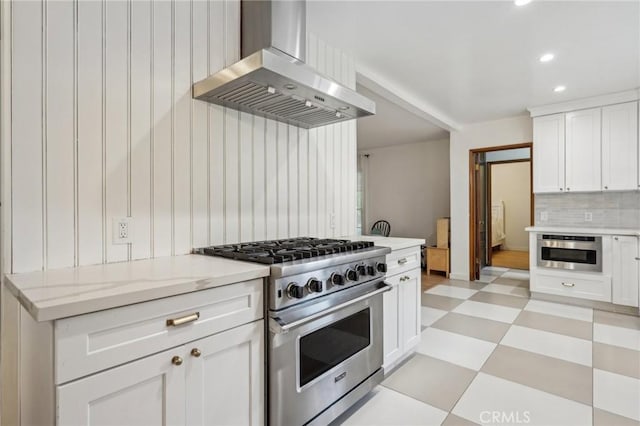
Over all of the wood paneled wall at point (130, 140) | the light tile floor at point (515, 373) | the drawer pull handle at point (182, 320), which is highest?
the wood paneled wall at point (130, 140)

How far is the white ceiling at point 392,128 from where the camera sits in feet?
14.6

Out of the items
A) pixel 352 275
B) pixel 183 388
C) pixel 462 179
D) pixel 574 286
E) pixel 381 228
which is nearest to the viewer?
pixel 183 388

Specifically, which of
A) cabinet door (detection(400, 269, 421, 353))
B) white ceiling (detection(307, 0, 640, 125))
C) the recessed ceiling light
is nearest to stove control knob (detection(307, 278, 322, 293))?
cabinet door (detection(400, 269, 421, 353))

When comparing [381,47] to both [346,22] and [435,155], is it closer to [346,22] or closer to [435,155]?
[346,22]

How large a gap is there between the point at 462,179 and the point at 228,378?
16.0ft

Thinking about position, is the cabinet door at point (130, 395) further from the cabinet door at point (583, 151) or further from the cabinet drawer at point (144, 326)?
the cabinet door at point (583, 151)

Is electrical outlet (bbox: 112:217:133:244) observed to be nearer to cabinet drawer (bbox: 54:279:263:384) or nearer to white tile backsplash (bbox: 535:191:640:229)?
cabinet drawer (bbox: 54:279:263:384)

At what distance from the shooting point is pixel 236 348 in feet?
4.09

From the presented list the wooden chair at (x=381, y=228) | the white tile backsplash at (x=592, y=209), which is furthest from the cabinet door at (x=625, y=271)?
the wooden chair at (x=381, y=228)

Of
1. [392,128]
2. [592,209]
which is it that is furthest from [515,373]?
[392,128]

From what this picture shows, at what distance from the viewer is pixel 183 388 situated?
1088 mm

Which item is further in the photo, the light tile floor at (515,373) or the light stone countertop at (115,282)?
the light tile floor at (515,373)

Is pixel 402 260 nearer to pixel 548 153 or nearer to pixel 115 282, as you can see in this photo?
pixel 115 282

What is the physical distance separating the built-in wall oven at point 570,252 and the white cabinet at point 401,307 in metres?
2.53
